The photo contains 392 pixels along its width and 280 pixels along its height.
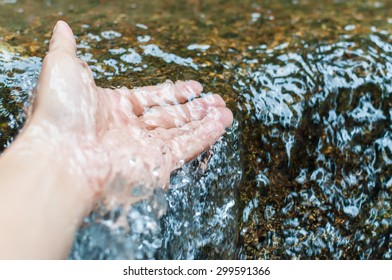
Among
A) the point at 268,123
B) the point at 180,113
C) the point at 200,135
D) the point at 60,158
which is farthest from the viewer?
the point at 268,123

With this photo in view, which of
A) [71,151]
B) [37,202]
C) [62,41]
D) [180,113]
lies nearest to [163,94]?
[180,113]

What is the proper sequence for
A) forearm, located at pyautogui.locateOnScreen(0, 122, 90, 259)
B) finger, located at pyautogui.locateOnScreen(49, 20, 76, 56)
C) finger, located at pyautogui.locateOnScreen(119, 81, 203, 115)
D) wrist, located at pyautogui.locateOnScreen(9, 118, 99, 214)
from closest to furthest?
forearm, located at pyautogui.locateOnScreen(0, 122, 90, 259) → wrist, located at pyautogui.locateOnScreen(9, 118, 99, 214) → finger, located at pyautogui.locateOnScreen(49, 20, 76, 56) → finger, located at pyautogui.locateOnScreen(119, 81, 203, 115)

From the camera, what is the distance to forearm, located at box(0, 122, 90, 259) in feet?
7.36

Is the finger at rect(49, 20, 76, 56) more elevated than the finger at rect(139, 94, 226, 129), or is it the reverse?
the finger at rect(49, 20, 76, 56)

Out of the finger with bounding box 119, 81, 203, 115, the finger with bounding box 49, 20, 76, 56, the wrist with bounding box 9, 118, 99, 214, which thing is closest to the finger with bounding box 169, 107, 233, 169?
the finger with bounding box 119, 81, 203, 115

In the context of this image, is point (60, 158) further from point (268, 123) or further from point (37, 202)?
point (268, 123)

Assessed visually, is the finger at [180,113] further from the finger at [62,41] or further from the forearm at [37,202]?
the forearm at [37,202]

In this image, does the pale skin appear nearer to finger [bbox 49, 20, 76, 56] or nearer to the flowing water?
finger [bbox 49, 20, 76, 56]

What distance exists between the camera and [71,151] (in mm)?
2488

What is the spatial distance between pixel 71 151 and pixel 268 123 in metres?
1.43

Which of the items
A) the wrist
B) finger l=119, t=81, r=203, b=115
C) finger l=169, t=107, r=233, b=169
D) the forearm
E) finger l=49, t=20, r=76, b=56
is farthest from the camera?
finger l=119, t=81, r=203, b=115

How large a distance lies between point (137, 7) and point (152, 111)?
1.90 metres

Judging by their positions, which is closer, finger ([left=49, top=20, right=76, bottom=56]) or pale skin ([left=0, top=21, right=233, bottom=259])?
pale skin ([left=0, top=21, right=233, bottom=259])
